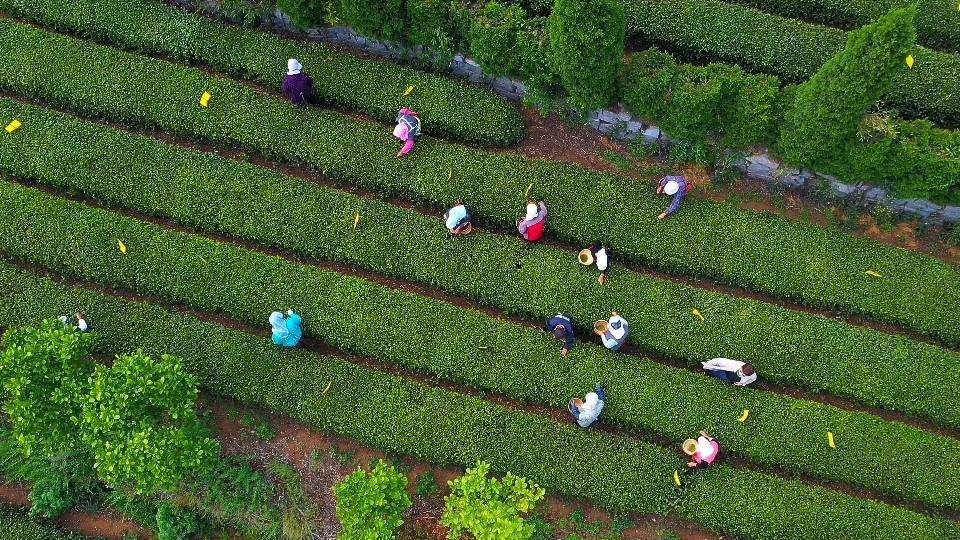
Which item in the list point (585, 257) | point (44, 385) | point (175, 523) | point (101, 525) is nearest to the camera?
point (44, 385)

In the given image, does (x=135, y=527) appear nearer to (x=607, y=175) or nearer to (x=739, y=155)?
(x=607, y=175)

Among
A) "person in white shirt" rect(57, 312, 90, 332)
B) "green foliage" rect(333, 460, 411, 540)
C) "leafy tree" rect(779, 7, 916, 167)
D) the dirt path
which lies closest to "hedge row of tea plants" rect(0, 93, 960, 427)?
"person in white shirt" rect(57, 312, 90, 332)

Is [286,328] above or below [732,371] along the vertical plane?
below

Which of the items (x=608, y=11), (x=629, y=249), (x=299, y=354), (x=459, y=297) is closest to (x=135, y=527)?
(x=299, y=354)

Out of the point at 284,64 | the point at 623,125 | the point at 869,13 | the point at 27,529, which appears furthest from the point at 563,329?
the point at 27,529

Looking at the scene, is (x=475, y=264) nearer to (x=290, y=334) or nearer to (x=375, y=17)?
(x=290, y=334)

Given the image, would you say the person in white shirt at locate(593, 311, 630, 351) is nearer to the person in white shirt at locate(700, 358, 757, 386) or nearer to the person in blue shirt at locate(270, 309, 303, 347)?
the person in white shirt at locate(700, 358, 757, 386)
